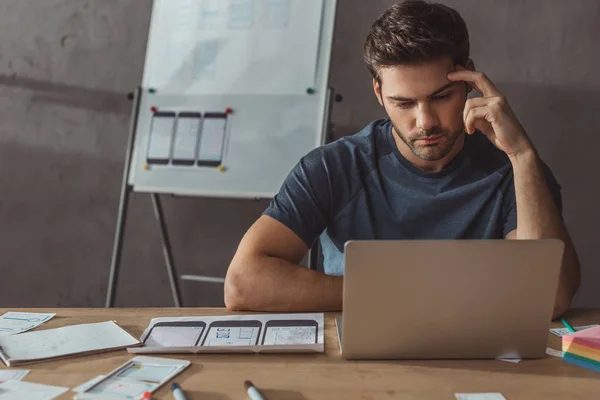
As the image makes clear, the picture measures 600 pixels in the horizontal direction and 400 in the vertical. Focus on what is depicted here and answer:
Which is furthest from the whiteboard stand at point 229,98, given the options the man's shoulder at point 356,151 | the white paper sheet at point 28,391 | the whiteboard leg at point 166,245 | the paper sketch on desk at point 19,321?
the white paper sheet at point 28,391

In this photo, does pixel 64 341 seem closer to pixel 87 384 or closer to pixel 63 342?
pixel 63 342

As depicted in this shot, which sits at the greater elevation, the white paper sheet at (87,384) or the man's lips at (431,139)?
the man's lips at (431,139)

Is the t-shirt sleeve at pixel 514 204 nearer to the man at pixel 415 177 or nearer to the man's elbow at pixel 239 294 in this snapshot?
the man at pixel 415 177

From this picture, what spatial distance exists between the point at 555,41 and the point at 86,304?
213cm

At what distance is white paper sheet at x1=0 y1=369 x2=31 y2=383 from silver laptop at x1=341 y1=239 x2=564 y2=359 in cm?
46

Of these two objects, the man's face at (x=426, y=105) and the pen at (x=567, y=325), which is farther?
the man's face at (x=426, y=105)

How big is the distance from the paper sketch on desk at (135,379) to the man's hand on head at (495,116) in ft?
2.68

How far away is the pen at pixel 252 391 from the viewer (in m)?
0.79

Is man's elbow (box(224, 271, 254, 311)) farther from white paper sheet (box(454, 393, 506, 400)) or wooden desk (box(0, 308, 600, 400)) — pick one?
white paper sheet (box(454, 393, 506, 400))

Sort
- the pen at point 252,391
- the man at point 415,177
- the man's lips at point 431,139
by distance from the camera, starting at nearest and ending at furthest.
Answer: the pen at point 252,391, the man at point 415,177, the man's lips at point 431,139

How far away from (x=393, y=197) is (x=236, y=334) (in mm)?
639

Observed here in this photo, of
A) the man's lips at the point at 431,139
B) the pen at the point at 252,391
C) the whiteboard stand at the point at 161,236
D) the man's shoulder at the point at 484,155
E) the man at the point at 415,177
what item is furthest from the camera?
the whiteboard stand at the point at 161,236

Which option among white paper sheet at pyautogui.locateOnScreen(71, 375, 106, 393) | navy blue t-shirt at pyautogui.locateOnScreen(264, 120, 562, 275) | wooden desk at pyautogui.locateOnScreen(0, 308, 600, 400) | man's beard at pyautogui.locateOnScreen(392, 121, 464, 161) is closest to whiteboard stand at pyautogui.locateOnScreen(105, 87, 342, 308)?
navy blue t-shirt at pyautogui.locateOnScreen(264, 120, 562, 275)

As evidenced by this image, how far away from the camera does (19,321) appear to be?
1.15 meters
